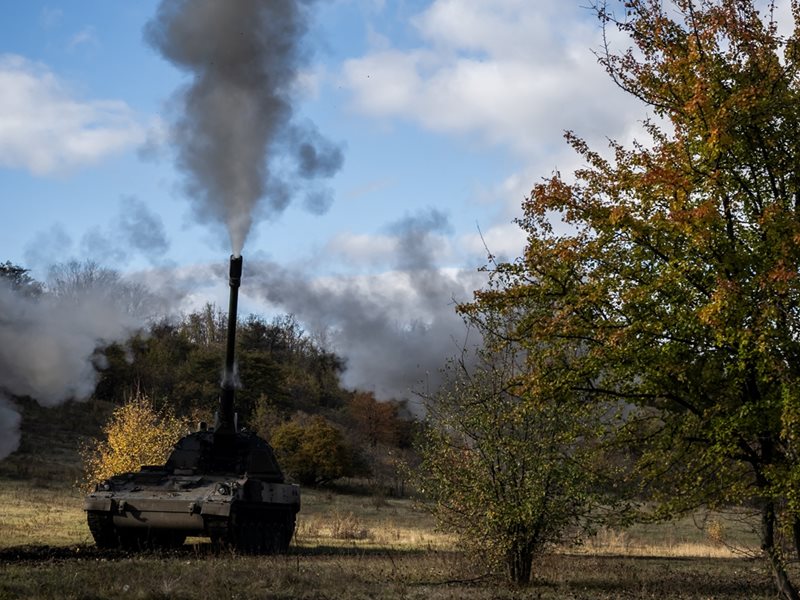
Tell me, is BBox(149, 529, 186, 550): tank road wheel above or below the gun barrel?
below

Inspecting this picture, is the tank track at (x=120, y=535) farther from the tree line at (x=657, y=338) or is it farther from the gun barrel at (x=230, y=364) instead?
the tree line at (x=657, y=338)

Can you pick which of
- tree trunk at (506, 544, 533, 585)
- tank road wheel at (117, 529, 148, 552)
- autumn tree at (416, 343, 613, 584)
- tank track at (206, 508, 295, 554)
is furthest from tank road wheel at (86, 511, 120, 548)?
tree trunk at (506, 544, 533, 585)

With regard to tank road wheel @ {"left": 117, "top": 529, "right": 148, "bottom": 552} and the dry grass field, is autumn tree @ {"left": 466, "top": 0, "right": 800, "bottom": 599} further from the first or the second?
tank road wheel @ {"left": 117, "top": 529, "right": 148, "bottom": 552}

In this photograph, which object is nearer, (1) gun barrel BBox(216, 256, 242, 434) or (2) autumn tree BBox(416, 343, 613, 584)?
(2) autumn tree BBox(416, 343, 613, 584)

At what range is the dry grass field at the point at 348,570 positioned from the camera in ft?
39.3

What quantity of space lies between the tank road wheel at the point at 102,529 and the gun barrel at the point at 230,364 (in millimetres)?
3532

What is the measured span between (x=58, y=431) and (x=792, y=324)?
54.9 m

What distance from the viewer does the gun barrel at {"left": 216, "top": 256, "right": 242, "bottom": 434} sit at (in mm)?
19719

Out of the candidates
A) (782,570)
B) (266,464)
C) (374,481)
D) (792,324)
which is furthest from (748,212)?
(374,481)

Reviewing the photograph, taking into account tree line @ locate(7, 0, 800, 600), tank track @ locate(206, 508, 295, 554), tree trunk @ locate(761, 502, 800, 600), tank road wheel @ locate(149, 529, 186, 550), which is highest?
tree line @ locate(7, 0, 800, 600)

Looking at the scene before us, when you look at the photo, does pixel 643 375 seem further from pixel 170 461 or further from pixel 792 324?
pixel 170 461

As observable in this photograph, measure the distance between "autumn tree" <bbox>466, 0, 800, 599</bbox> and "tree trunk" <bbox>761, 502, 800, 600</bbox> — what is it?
3 centimetres

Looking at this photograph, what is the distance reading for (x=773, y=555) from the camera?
1258 cm

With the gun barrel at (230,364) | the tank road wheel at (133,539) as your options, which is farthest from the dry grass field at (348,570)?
the gun barrel at (230,364)
